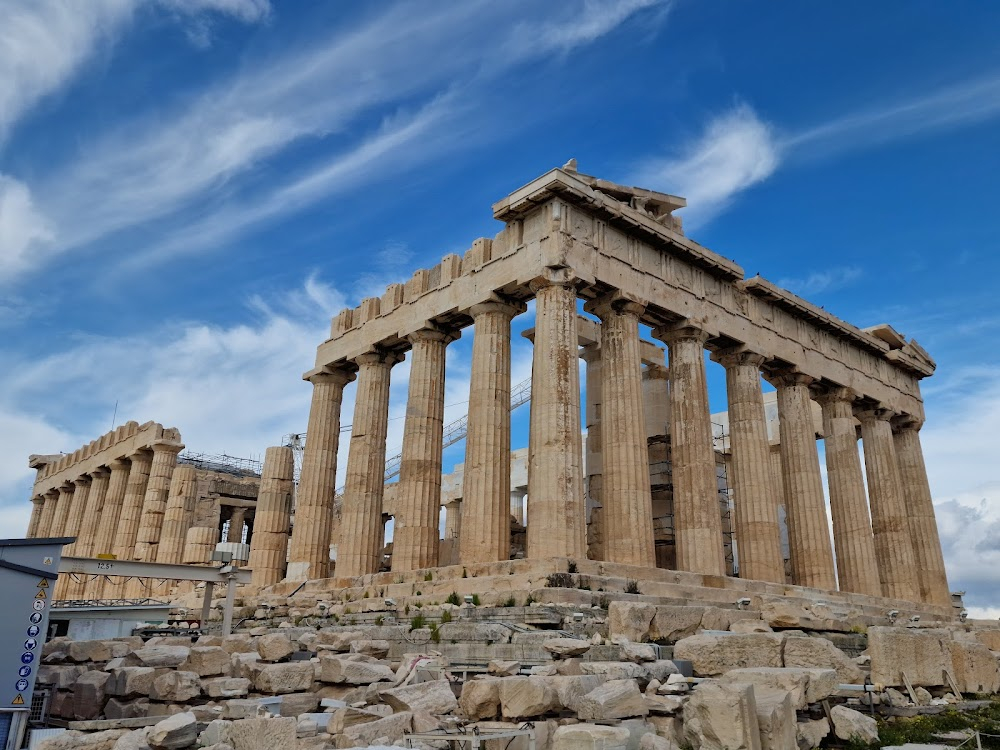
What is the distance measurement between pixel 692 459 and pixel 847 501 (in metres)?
9.33

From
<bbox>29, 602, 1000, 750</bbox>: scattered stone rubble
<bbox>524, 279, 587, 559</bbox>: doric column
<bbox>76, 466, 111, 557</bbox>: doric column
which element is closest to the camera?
<bbox>29, 602, 1000, 750</bbox>: scattered stone rubble

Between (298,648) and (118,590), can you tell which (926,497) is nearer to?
(298,648)

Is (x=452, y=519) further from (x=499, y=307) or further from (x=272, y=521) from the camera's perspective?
(x=499, y=307)

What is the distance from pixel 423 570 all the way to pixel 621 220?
36.5 feet

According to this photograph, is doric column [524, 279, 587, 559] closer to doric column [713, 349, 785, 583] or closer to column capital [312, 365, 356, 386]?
doric column [713, 349, 785, 583]

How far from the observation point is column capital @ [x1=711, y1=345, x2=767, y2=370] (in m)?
27.0

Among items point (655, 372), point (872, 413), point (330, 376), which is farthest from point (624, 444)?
point (872, 413)

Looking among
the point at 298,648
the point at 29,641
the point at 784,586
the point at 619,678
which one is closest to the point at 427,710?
the point at 619,678

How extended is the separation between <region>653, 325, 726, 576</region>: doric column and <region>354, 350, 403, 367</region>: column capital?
29.4 ft

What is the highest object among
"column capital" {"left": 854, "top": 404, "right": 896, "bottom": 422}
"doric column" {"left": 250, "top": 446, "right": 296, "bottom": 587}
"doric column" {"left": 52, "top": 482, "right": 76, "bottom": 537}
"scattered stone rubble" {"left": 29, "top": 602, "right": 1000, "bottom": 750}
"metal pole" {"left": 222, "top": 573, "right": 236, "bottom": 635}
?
"column capital" {"left": 854, "top": 404, "right": 896, "bottom": 422}

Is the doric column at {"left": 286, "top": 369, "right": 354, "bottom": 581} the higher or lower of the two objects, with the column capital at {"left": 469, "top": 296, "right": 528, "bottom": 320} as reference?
lower

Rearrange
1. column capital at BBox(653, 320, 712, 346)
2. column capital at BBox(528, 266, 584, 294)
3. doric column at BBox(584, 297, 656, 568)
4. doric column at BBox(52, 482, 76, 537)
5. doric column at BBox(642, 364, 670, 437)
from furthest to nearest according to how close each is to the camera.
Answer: doric column at BBox(52, 482, 76, 537), doric column at BBox(642, 364, 670, 437), column capital at BBox(653, 320, 712, 346), column capital at BBox(528, 266, 584, 294), doric column at BBox(584, 297, 656, 568)

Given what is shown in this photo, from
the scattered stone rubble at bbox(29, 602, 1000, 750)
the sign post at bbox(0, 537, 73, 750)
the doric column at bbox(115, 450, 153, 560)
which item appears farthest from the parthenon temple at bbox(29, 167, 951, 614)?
the doric column at bbox(115, 450, 153, 560)

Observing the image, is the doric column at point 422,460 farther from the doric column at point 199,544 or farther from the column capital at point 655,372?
the doric column at point 199,544
